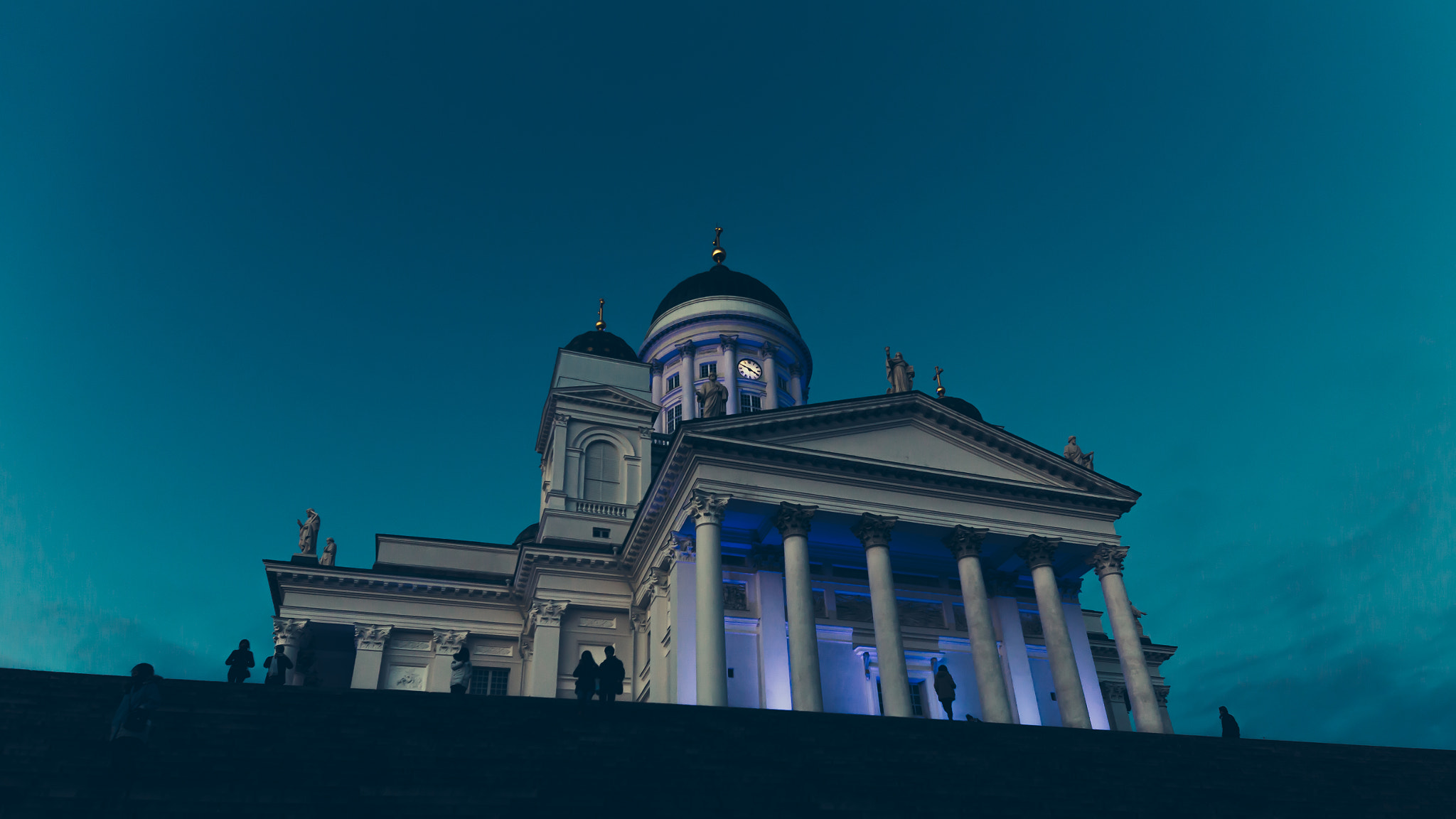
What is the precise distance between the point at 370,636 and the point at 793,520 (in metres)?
15.0

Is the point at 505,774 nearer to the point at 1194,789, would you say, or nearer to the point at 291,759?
the point at 291,759

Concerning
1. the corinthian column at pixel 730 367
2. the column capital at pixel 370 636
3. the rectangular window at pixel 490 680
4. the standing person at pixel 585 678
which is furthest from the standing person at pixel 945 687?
the corinthian column at pixel 730 367

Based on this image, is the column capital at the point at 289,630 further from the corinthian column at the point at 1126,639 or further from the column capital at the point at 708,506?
the corinthian column at the point at 1126,639

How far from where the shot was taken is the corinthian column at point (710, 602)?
904 inches

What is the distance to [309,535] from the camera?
109 ft

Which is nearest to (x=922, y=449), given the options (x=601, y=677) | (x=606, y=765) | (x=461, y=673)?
(x=601, y=677)

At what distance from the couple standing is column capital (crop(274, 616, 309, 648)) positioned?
1790 cm

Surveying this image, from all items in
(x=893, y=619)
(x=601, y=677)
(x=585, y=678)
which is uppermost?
(x=893, y=619)

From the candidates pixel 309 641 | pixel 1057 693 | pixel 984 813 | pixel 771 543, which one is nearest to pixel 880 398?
pixel 771 543

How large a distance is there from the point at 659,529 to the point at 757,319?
20940mm

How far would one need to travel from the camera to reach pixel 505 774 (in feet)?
44.1

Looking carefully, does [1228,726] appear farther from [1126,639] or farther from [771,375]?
[771,375]

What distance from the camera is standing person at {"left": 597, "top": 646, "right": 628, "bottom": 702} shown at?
16703 millimetres

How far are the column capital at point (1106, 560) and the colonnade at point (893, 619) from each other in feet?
0.08
